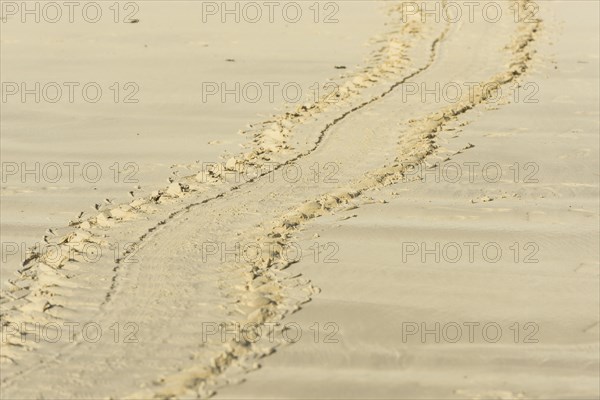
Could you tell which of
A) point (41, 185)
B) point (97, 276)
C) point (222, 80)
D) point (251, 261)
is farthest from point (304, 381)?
point (222, 80)

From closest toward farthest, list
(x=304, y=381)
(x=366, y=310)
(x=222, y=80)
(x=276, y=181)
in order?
(x=304, y=381), (x=366, y=310), (x=276, y=181), (x=222, y=80)

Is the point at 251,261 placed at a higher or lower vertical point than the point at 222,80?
lower

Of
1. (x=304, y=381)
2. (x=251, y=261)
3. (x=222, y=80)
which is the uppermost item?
(x=222, y=80)

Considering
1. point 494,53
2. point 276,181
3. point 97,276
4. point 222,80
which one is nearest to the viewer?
point 97,276

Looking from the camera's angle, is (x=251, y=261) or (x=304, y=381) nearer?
(x=304, y=381)

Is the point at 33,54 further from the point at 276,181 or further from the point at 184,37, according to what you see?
the point at 276,181

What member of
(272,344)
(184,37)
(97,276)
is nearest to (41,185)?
(97,276)
